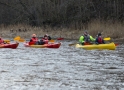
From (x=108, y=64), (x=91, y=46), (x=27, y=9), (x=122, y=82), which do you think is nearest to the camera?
(x=122, y=82)

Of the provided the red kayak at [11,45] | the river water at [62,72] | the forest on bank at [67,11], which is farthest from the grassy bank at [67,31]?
the river water at [62,72]

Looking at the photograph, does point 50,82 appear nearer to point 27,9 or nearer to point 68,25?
point 68,25

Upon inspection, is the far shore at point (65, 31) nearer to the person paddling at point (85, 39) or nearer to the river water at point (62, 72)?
the person paddling at point (85, 39)

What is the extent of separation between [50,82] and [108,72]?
308 cm

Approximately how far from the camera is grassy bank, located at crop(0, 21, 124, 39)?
1373 inches

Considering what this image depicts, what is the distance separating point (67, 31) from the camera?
4034 cm

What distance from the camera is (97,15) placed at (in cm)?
4469

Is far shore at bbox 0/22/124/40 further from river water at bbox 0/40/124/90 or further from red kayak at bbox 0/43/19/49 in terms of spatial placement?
river water at bbox 0/40/124/90

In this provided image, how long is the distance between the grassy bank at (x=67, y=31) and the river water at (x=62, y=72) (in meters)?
12.8

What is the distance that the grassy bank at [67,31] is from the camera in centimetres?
3488

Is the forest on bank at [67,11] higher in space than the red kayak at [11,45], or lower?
higher

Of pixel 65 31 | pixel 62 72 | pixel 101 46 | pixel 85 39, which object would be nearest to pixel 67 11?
pixel 65 31

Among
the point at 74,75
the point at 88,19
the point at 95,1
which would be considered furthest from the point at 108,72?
the point at 95,1

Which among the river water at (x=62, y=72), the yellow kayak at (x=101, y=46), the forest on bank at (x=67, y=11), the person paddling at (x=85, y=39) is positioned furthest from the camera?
the forest on bank at (x=67, y=11)
